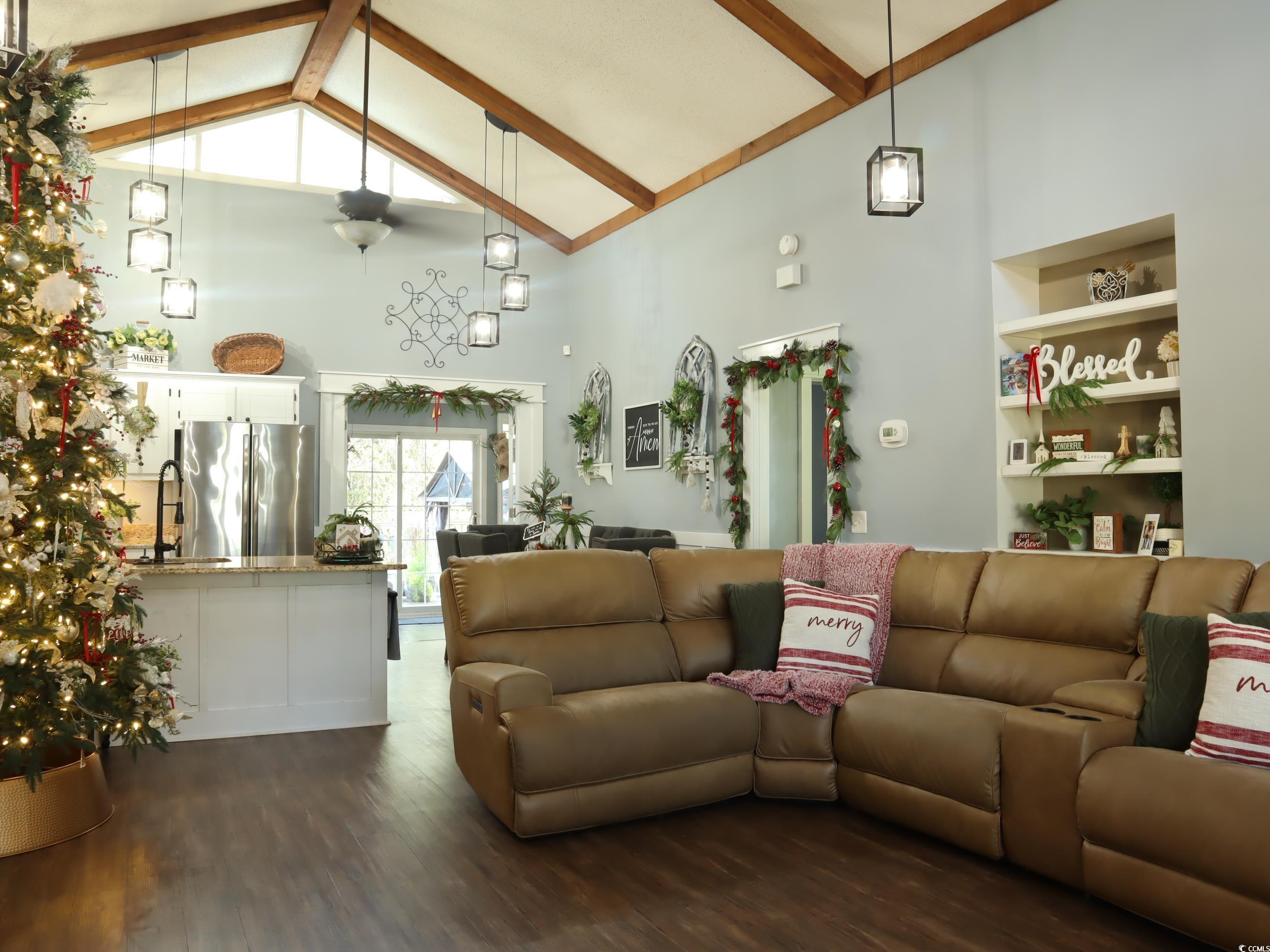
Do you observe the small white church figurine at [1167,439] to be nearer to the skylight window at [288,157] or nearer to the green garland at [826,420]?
the green garland at [826,420]

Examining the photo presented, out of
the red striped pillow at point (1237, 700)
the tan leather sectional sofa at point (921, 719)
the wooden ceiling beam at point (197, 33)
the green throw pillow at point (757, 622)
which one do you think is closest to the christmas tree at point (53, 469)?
the tan leather sectional sofa at point (921, 719)

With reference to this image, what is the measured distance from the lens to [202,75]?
693 cm

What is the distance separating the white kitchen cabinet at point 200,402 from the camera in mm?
7129

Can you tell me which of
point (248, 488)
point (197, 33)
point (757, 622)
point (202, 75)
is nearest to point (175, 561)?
point (248, 488)

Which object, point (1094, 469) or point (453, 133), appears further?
point (453, 133)

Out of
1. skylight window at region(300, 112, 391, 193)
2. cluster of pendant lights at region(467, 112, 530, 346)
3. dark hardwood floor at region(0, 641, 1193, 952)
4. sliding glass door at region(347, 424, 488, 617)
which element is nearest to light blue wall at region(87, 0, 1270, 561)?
skylight window at region(300, 112, 391, 193)

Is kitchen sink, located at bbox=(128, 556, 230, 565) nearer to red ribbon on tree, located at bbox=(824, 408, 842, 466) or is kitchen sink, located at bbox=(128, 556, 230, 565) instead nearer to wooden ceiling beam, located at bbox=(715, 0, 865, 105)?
red ribbon on tree, located at bbox=(824, 408, 842, 466)

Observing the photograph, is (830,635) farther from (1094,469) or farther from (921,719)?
(1094,469)

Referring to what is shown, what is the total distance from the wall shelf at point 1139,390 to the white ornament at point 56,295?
13.1ft

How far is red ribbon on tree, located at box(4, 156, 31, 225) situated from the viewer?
3.10 meters

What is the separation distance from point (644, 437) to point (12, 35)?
589cm

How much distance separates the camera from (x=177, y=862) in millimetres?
2900

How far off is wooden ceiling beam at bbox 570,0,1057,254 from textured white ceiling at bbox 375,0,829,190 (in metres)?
0.07

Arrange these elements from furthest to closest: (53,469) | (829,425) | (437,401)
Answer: (437,401)
(829,425)
(53,469)
